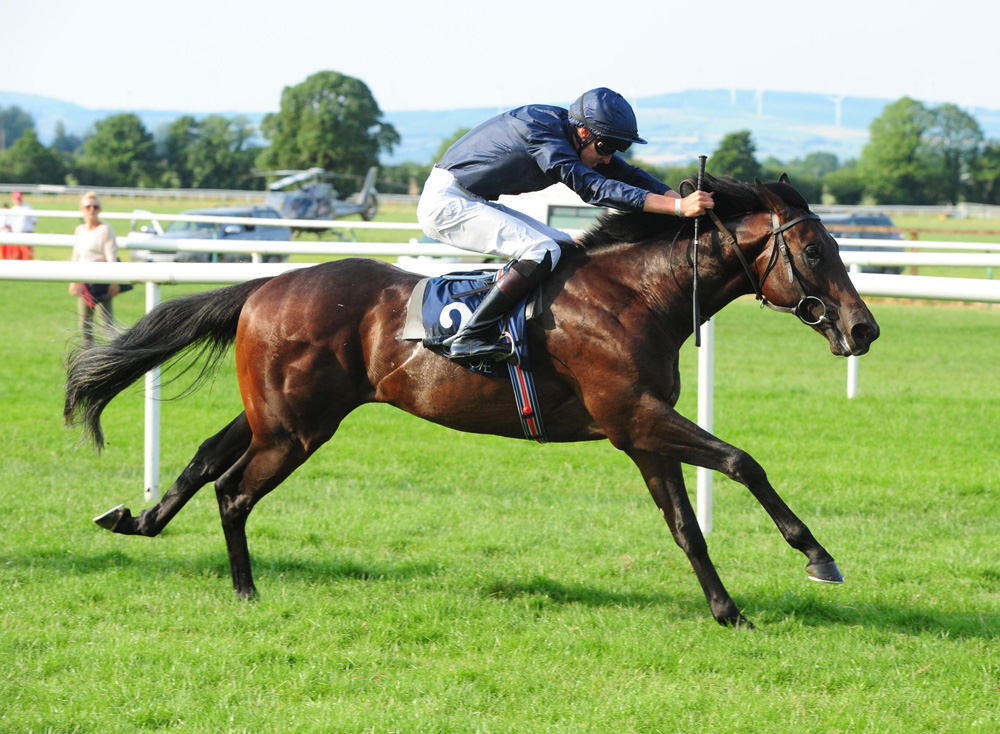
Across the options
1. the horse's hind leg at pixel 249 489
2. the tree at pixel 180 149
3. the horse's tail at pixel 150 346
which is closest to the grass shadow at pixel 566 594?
the horse's hind leg at pixel 249 489

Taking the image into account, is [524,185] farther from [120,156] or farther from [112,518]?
[120,156]

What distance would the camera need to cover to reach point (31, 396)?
8266 mm

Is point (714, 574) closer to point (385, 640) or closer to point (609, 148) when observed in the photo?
point (385, 640)

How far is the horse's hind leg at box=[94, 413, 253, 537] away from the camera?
4.52 m

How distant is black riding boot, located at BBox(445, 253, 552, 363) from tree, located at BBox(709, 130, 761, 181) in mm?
41841

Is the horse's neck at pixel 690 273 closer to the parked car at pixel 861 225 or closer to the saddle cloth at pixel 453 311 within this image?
the saddle cloth at pixel 453 311

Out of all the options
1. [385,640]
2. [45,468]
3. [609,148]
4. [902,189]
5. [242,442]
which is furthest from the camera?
[902,189]

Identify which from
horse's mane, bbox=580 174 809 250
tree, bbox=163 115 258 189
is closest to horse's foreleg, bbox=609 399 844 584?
horse's mane, bbox=580 174 809 250

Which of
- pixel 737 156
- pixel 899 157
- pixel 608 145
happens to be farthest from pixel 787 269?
pixel 899 157

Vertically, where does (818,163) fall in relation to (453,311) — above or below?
above

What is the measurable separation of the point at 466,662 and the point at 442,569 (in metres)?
1.06

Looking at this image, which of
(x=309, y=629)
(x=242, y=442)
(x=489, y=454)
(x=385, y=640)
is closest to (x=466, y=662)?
(x=385, y=640)

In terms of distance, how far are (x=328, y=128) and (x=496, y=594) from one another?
73072 millimetres

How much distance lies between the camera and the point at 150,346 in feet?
15.0
